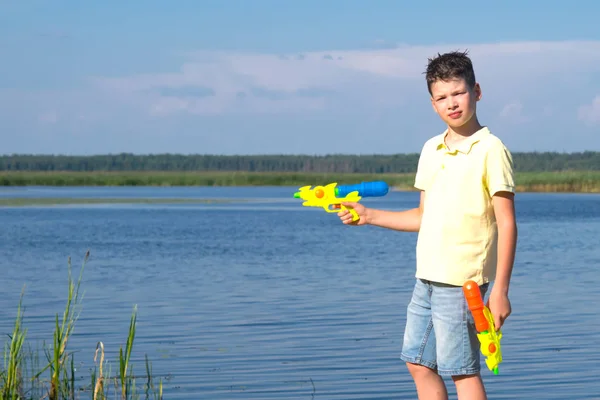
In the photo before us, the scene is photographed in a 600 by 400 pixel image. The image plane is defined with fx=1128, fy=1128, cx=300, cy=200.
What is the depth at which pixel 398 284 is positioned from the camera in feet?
54.7

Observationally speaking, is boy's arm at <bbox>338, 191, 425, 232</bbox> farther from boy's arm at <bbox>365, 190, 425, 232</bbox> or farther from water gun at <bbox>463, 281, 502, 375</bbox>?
water gun at <bbox>463, 281, 502, 375</bbox>

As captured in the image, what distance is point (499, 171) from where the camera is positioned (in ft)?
15.5

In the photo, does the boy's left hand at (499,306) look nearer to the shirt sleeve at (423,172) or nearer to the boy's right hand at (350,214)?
the shirt sleeve at (423,172)

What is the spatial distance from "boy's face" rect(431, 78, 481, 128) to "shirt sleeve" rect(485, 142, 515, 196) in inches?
8.1

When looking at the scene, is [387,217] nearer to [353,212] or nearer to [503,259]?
[353,212]

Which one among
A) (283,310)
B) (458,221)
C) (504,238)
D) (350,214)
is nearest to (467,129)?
(458,221)

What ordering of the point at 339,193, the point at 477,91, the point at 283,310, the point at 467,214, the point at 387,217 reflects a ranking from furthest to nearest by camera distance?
the point at 283,310, the point at 387,217, the point at 339,193, the point at 477,91, the point at 467,214

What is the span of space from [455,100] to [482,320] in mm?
949

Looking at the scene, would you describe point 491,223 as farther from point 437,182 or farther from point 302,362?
point 302,362

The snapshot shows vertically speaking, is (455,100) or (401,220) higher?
(455,100)

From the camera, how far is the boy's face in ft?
15.9

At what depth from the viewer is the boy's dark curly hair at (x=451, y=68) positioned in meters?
4.85

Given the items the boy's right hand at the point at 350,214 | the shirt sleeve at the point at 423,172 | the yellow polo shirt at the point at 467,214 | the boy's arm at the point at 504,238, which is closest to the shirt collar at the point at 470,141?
the yellow polo shirt at the point at 467,214

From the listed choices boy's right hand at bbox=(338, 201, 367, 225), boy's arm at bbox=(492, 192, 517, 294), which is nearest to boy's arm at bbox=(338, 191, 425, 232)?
boy's right hand at bbox=(338, 201, 367, 225)
